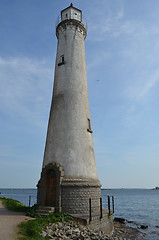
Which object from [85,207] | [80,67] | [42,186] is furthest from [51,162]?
[80,67]

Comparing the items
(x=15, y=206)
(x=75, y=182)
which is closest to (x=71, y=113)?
(x=75, y=182)

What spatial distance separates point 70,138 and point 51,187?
3.74m

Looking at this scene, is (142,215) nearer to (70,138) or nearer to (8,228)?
(70,138)

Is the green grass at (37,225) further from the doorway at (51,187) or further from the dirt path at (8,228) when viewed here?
the doorway at (51,187)

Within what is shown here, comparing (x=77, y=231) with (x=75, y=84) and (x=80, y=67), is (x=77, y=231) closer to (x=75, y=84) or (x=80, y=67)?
(x=75, y=84)

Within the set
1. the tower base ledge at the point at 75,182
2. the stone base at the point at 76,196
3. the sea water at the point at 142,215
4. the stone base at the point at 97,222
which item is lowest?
the sea water at the point at 142,215

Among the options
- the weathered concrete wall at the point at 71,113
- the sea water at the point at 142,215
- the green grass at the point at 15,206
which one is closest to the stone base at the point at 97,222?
the weathered concrete wall at the point at 71,113

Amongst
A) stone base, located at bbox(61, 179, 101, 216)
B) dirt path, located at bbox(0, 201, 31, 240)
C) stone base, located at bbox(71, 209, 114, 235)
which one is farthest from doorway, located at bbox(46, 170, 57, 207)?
dirt path, located at bbox(0, 201, 31, 240)

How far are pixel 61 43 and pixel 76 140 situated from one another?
8962mm

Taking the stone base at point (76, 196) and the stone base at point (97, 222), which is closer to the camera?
the stone base at point (97, 222)

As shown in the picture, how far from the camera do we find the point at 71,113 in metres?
16.7

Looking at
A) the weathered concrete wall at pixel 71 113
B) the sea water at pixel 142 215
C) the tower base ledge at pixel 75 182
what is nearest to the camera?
the tower base ledge at pixel 75 182

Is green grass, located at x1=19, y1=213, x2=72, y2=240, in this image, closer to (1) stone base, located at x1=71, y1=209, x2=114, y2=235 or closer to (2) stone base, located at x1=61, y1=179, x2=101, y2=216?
(1) stone base, located at x1=71, y1=209, x2=114, y2=235

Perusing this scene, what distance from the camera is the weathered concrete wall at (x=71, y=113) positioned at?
15625 mm
